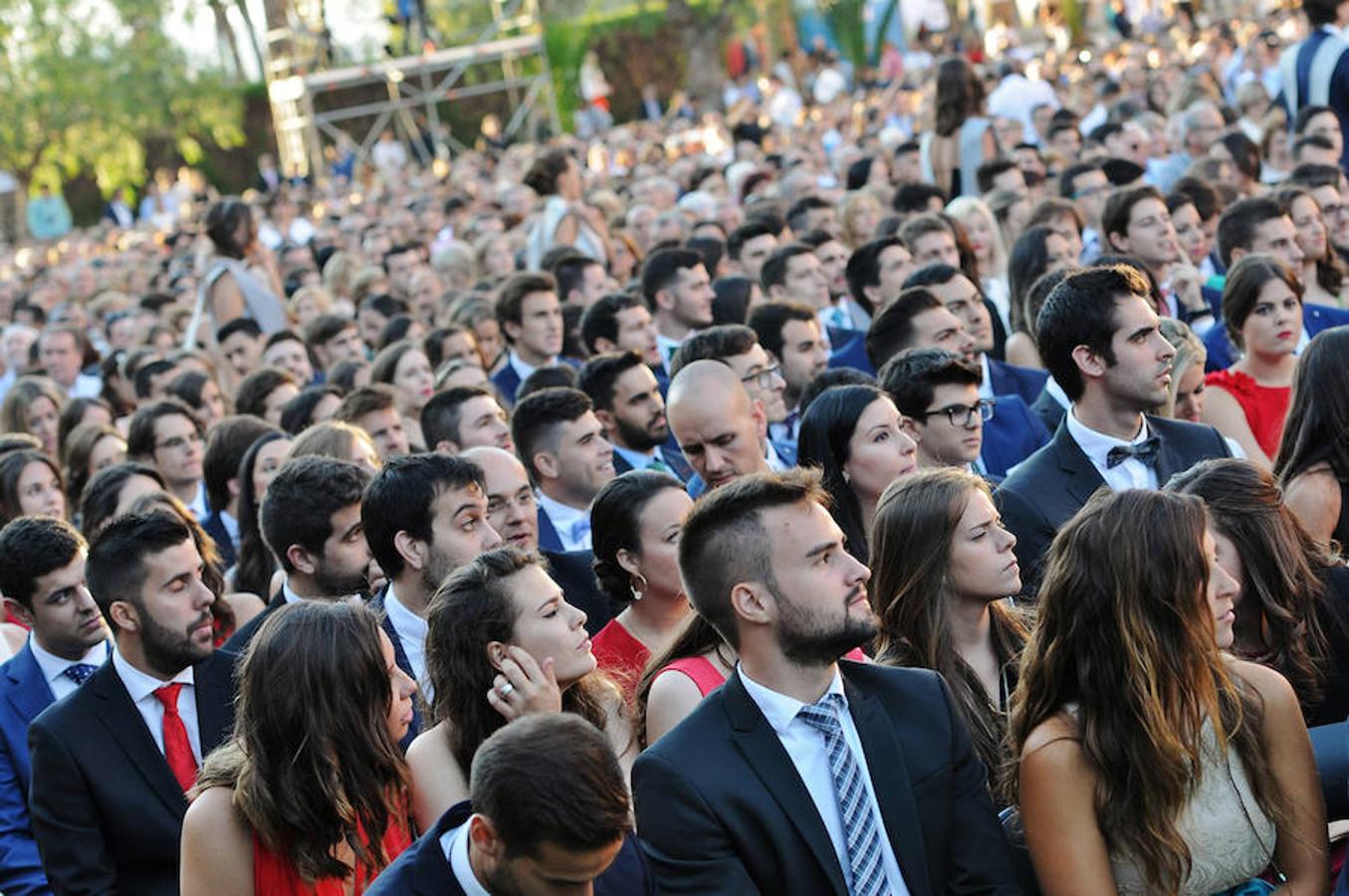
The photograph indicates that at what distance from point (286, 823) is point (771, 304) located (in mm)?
5643

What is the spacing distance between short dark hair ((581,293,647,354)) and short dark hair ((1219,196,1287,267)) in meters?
3.07

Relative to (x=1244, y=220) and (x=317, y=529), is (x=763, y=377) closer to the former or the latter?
(x=317, y=529)

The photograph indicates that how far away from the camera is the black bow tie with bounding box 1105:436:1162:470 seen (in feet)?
20.2

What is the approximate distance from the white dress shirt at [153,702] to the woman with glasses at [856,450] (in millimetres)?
2189

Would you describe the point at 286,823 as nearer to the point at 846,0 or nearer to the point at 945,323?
the point at 945,323

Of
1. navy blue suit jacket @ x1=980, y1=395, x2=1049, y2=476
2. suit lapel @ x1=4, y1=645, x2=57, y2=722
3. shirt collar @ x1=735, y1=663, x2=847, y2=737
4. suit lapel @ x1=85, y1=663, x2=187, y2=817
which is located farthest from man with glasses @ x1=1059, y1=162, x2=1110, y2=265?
shirt collar @ x1=735, y1=663, x2=847, y2=737

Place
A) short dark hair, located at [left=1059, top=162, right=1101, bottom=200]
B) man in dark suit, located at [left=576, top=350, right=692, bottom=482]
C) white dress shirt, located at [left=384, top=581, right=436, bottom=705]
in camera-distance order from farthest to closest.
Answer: short dark hair, located at [left=1059, top=162, right=1101, bottom=200], man in dark suit, located at [left=576, top=350, right=692, bottom=482], white dress shirt, located at [left=384, top=581, right=436, bottom=705]

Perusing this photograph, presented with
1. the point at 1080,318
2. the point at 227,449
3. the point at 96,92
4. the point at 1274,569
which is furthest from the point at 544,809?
the point at 96,92

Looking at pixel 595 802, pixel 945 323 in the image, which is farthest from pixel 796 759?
pixel 945 323

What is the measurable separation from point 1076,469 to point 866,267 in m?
4.53

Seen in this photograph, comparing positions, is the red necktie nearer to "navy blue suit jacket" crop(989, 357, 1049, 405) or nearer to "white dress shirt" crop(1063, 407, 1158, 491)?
"white dress shirt" crop(1063, 407, 1158, 491)

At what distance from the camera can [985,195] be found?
13320mm

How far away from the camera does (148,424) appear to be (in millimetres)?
9297

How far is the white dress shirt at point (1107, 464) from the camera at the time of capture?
20.3 feet
